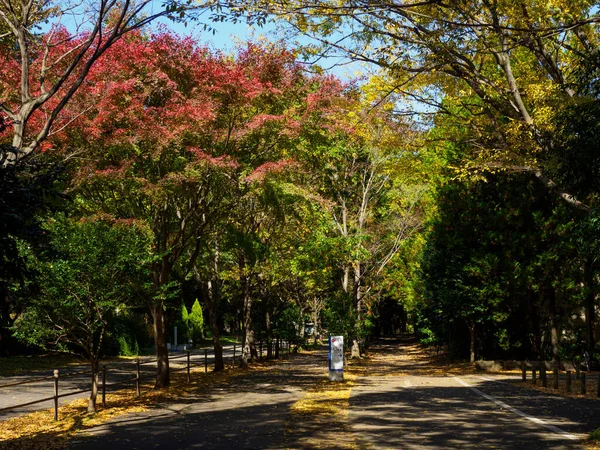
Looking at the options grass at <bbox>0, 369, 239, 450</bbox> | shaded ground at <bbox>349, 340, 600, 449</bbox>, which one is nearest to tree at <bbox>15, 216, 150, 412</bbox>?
grass at <bbox>0, 369, 239, 450</bbox>

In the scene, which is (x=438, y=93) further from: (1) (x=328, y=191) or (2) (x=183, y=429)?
(1) (x=328, y=191)

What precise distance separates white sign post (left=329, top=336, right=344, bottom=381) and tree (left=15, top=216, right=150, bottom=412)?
9.02 m

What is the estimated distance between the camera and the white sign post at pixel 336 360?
909 inches

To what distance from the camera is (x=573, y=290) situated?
2809 cm

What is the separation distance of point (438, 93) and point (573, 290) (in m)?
14.3

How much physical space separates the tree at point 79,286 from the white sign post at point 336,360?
9.02 metres

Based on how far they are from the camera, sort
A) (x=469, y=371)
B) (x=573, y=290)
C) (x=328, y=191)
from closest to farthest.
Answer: (x=573, y=290) → (x=469, y=371) → (x=328, y=191)

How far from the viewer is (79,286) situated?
1520cm

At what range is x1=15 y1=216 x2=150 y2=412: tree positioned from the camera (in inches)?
590

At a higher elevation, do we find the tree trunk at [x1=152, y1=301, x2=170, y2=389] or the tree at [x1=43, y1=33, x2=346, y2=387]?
the tree at [x1=43, y1=33, x2=346, y2=387]

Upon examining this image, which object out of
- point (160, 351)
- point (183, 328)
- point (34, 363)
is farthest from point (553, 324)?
point (183, 328)

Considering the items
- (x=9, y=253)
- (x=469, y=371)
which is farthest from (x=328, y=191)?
(x=9, y=253)

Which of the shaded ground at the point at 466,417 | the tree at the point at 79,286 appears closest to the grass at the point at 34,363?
the tree at the point at 79,286

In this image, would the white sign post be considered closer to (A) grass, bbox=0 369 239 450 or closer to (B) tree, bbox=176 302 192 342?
(A) grass, bbox=0 369 239 450
